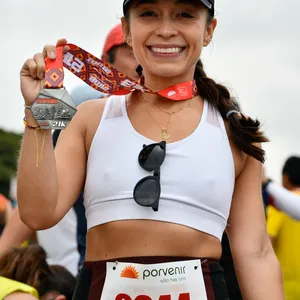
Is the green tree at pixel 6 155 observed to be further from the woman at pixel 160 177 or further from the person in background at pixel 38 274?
the woman at pixel 160 177

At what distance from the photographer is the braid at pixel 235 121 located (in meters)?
4.04

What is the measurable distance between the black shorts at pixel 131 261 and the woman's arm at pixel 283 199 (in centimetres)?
246

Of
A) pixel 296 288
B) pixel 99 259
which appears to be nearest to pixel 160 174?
pixel 99 259

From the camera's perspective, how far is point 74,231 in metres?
6.30

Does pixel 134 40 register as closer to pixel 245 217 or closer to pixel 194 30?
pixel 194 30

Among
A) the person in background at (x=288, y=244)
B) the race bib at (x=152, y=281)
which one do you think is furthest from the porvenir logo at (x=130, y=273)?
the person in background at (x=288, y=244)

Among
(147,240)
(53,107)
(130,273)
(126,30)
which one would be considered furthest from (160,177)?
(126,30)

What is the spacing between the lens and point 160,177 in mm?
3824

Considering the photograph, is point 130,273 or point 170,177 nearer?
point 130,273

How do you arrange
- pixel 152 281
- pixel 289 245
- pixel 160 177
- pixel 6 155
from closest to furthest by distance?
pixel 152 281 → pixel 160 177 → pixel 289 245 → pixel 6 155

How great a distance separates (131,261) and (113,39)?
2681 mm

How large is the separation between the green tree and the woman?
2286 inches

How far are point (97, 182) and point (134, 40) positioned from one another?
621mm

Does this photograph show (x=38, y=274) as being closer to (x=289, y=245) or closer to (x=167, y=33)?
(x=289, y=245)
